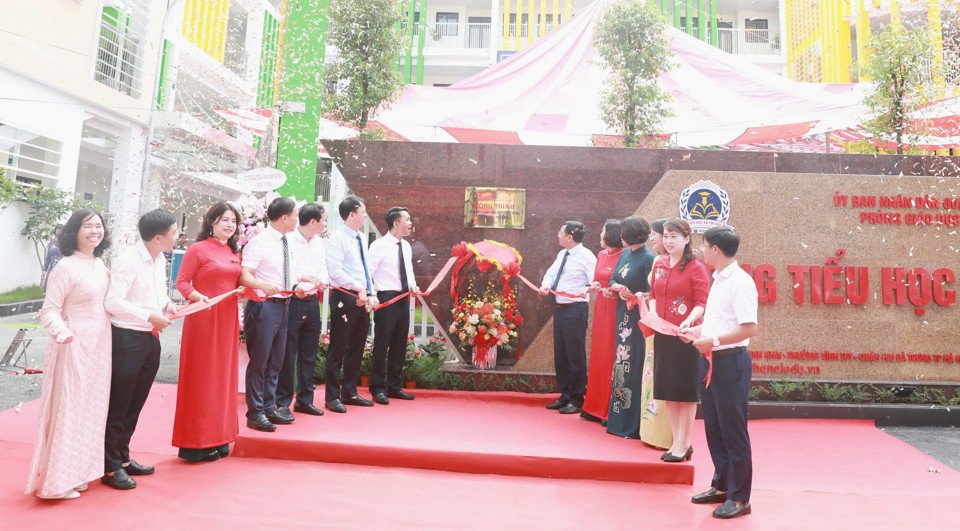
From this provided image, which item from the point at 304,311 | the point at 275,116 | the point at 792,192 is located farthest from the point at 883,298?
the point at 275,116

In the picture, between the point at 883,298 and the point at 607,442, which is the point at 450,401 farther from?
the point at 883,298

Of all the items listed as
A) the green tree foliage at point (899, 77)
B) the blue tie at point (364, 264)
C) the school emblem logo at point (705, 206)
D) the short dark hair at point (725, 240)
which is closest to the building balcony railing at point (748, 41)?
the green tree foliage at point (899, 77)

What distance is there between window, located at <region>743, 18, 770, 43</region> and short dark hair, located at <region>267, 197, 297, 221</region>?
1910 cm

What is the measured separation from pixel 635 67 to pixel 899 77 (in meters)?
3.52

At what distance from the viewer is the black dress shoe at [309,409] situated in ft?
12.1

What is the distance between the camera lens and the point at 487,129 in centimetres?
930

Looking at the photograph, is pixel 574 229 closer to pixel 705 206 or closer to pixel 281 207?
pixel 705 206

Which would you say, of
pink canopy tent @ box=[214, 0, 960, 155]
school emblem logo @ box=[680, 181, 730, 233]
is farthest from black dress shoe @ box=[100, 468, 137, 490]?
pink canopy tent @ box=[214, 0, 960, 155]

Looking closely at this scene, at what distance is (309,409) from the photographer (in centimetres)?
369

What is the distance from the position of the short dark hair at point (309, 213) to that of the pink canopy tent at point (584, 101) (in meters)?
5.93

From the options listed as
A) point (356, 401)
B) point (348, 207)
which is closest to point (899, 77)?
point (348, 207)

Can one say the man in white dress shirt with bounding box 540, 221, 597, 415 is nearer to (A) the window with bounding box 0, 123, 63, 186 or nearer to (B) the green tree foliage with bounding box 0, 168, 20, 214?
(B) the green tree foliage with bounding box 0, 168, 20, 214

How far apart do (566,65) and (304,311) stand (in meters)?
7.99

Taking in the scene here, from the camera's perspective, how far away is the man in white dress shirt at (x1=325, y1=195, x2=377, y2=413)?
389cm
